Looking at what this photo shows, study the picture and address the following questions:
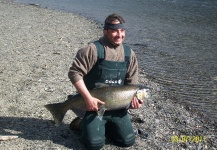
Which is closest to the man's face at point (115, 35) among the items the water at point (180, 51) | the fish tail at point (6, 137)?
the fish tail at point (6, 137)

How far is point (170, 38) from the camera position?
46.8 ft

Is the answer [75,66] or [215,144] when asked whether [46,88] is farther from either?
[215,144]

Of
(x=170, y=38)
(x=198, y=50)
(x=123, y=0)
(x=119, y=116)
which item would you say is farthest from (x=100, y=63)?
(x=123, y=0)

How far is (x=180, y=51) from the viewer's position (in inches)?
463

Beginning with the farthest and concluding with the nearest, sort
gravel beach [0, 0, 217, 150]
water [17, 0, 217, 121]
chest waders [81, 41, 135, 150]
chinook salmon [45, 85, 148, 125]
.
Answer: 1. water [17, 0, 217, 121]
2. gravel beach [0, 0, 217, 150]
3. chest waders [81, 41, 135, 150]
4. chinook salmon [45, 85, 148, 125]

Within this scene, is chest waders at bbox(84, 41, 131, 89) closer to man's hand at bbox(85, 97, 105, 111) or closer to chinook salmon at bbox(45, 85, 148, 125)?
chinook salmon at bbox(45, 85, 148, 125)

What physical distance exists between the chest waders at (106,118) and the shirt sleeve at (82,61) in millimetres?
99

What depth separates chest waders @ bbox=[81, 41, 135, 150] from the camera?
14.6 ft

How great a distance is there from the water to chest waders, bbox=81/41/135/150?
2.45 m

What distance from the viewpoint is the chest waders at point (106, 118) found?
4.46m
